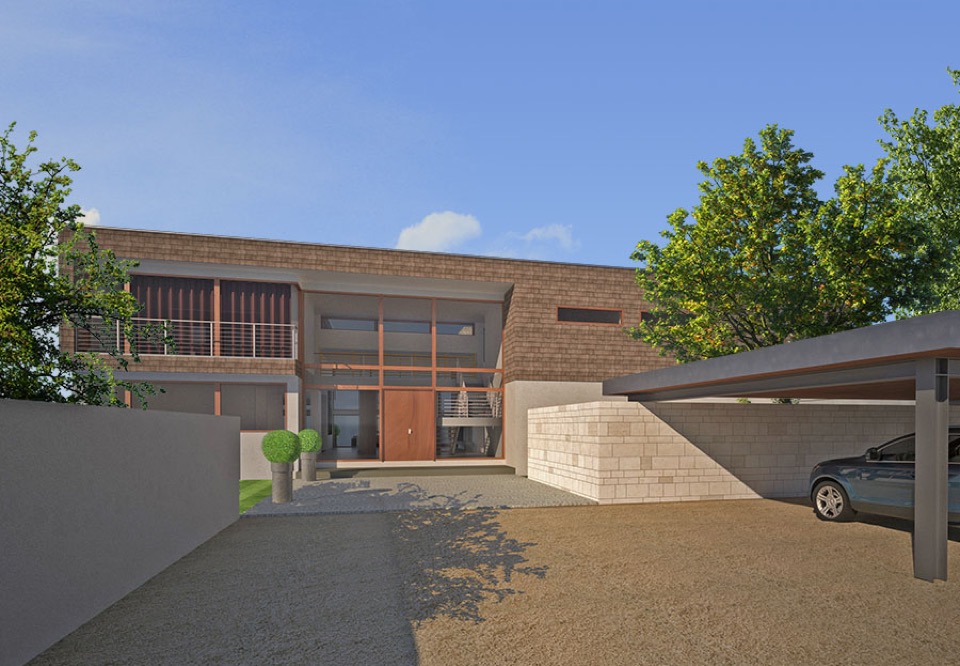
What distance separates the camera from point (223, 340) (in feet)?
57.7

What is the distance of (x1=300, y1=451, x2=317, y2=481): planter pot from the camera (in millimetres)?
16050

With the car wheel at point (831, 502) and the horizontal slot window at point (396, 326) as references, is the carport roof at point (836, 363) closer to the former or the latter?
the car wheel at point (831, 502)

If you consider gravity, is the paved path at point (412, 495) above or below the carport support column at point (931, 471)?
below

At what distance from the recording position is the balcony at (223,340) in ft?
55.8

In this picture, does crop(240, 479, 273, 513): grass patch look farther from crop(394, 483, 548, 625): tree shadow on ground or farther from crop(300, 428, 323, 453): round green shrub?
crop(394, 483, 548, 625): tree shadow on ground

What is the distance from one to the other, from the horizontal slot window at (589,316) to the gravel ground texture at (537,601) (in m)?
10.3

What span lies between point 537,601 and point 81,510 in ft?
13.5

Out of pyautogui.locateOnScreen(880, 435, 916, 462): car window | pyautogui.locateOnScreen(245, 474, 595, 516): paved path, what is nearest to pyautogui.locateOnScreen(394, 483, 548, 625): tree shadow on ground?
pyautogui.locateOnScreen(245, 474, 595, 516): paved path

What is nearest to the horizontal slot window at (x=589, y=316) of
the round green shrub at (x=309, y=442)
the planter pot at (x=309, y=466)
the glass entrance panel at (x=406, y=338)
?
the glass entrance panel at (x=406, y=338)

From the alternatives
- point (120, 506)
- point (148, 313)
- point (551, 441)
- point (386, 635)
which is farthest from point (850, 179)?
point (148, 313)

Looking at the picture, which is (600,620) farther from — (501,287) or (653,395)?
(501,287)

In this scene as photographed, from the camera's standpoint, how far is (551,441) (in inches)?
604

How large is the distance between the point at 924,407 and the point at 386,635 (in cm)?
626

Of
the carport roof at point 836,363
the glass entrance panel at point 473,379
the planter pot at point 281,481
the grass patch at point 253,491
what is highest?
the carport roof at point 836,363
